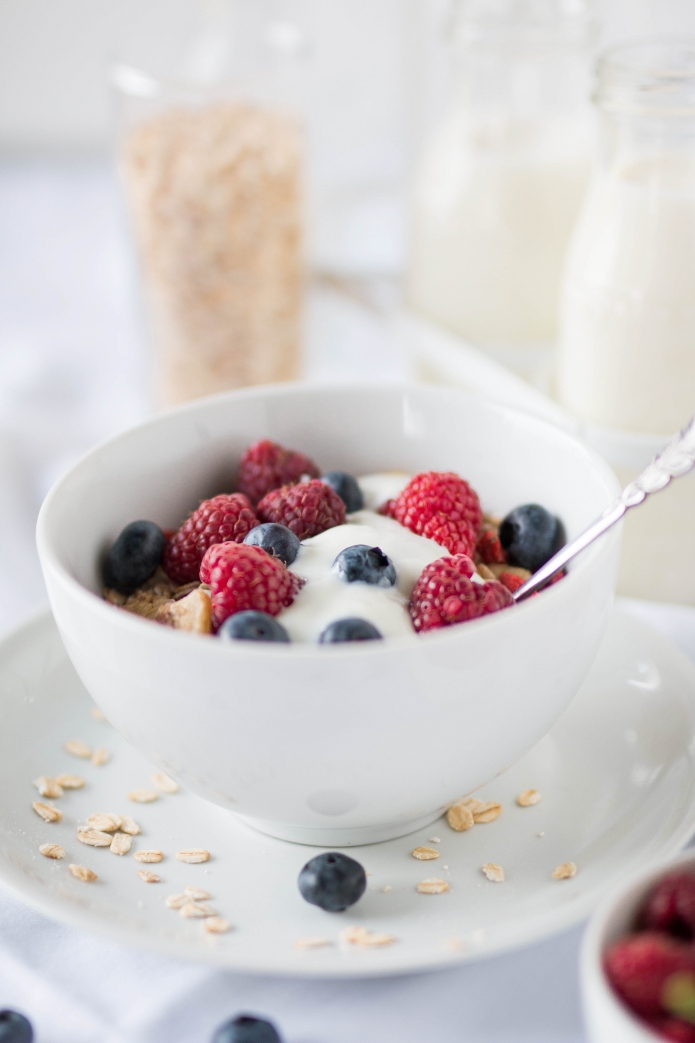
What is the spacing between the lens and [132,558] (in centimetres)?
80

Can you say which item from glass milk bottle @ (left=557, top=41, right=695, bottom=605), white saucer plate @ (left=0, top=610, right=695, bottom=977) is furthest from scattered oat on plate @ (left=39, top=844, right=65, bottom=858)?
glass milk bottle @ (left=557, top=41, right=695, bottom=605)

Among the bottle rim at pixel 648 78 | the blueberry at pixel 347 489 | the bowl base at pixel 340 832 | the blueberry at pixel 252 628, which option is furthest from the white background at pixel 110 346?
the bottle rim at pixel 648 78

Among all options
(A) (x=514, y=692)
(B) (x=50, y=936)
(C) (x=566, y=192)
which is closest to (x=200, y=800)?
(B) (x=50, y=936)

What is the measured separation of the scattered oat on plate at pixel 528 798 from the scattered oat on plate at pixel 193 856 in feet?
0.73

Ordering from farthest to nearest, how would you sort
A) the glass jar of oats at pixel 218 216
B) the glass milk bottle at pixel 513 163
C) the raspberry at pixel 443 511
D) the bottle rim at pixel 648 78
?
the glass jar of oats at pixel 218 216 → the glass milk bottle at pixel 513 163 → the bottle rim at pixel 648 78 → the raspberry at pixel 443 511

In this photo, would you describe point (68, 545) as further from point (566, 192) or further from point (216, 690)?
point (566, 192)

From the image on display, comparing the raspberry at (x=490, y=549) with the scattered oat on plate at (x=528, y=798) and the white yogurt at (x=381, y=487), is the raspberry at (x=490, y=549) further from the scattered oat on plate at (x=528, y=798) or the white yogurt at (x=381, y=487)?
the scattered oat on plate at (x=528, y=798)

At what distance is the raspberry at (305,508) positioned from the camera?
0.82 m

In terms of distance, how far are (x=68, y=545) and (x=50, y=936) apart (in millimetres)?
266

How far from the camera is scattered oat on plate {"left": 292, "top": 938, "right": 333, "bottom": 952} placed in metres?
0.62

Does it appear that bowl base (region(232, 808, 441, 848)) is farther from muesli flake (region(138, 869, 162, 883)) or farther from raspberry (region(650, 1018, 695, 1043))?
raspberry (region(650, 1018, 695, 1043))

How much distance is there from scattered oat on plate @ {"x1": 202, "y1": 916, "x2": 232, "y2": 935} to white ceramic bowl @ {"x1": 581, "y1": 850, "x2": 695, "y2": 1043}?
0.72 ft

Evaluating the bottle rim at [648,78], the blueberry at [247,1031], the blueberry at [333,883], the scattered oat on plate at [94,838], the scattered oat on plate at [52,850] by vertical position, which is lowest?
the scattered oat on plate at [94,838]

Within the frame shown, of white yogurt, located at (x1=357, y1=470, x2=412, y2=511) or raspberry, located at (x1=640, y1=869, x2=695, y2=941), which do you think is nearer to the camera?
raspberry, located at (x1=640, y1=869, x2=695, y2=941)
